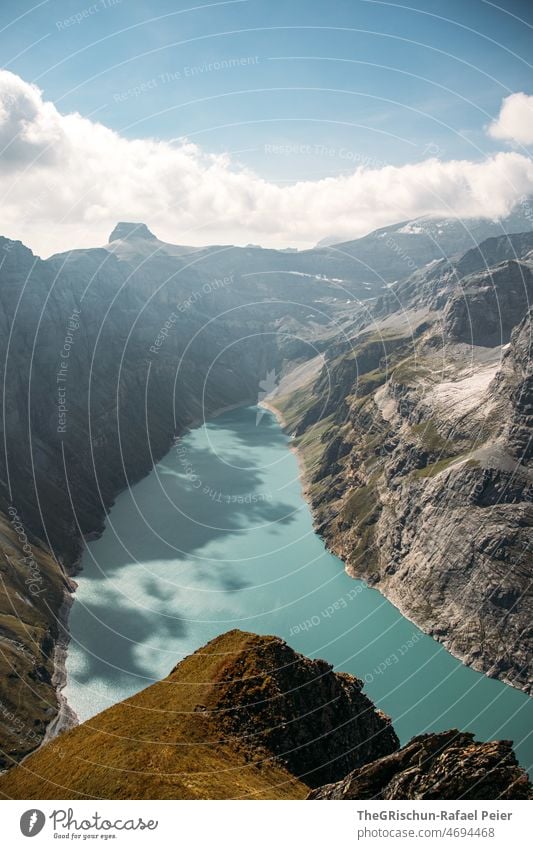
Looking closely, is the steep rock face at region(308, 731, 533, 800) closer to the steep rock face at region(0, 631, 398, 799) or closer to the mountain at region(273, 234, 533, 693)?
the steep rock face at region(0, 631, 398, 799)

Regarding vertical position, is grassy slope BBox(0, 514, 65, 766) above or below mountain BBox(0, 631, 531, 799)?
below

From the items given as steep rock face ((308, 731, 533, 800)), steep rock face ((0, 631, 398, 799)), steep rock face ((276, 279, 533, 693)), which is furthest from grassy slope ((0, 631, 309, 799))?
steep rock face ((276, 279, 533, 693))

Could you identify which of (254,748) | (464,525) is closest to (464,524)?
(464,525)

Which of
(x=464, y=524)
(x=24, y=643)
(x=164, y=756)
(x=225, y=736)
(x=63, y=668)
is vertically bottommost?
(x=63, y=668)

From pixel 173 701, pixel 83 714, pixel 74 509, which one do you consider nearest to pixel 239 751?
pixel 173 701

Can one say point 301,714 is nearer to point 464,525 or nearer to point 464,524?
point 464,525

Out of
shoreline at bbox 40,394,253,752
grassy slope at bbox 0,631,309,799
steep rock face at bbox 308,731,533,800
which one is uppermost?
steep rock face at bbox 308,731,533,800
